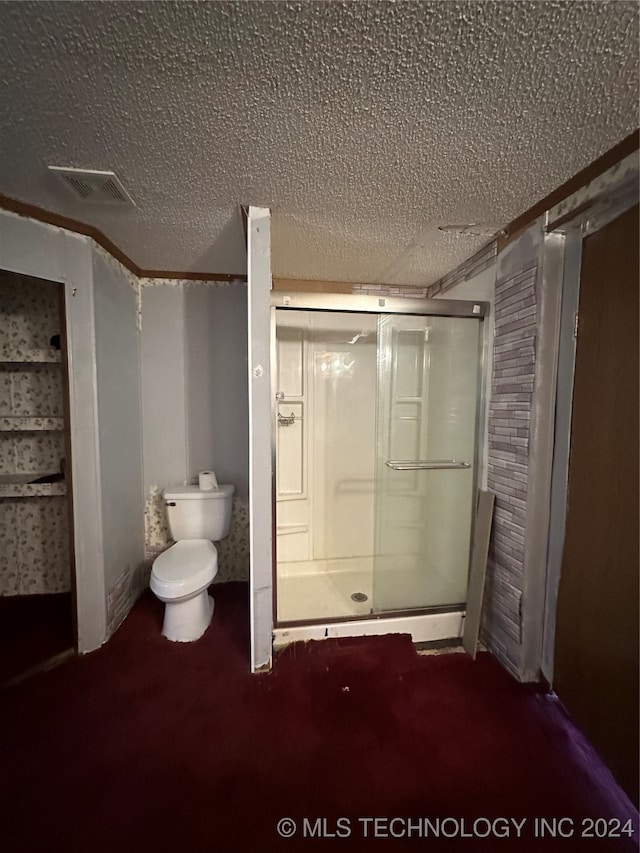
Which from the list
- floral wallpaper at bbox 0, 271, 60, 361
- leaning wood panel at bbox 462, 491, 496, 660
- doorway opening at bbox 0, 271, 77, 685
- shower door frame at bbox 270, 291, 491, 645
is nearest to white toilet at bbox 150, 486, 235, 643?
shower door frame at bbox 270, 291, 491, 645

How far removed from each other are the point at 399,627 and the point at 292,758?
2.68 feet

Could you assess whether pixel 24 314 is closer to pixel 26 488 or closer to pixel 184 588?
pixel 26 488

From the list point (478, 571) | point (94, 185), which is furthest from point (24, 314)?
point (478, 571)

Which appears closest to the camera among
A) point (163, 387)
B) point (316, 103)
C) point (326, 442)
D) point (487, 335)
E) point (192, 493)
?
point (316, 103)

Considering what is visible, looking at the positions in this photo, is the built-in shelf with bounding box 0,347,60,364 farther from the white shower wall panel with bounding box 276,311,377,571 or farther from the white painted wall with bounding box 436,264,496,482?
the white painted wall with bounding box 436,264,496,482

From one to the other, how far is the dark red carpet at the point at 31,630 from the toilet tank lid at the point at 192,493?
2.81ft

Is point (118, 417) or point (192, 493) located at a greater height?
point (118, 417)

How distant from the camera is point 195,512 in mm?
2029

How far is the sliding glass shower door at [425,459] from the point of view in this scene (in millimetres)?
1878

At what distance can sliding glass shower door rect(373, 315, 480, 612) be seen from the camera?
1.88m

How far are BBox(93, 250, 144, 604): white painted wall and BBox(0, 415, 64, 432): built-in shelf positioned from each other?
1.30 ft

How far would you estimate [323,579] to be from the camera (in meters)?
2.35

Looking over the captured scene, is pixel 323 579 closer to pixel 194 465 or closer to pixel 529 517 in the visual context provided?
pixel 194 465

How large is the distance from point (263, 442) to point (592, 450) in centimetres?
130
